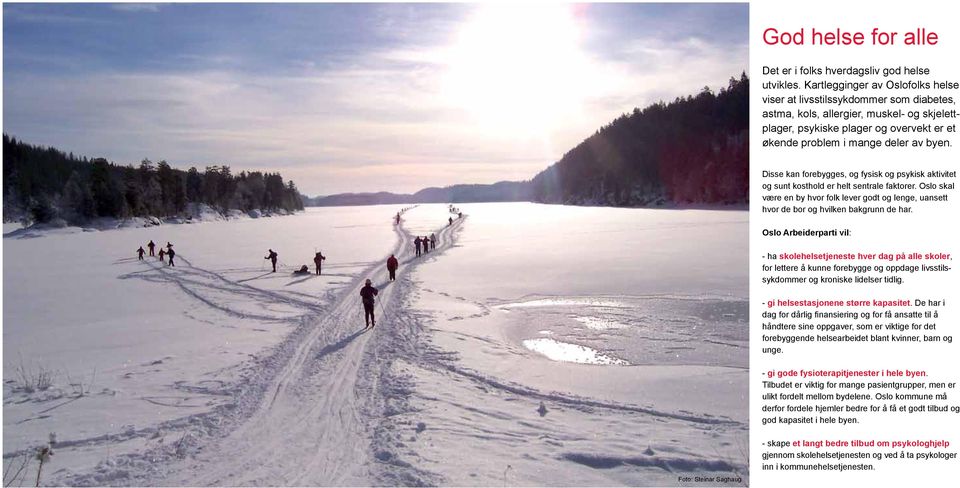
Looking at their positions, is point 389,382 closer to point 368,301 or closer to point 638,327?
point 368,301

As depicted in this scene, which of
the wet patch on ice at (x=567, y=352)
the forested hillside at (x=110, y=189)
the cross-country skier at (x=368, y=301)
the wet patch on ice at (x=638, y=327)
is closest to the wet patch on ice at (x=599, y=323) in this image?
the wet patch on ice at (x=638, y=327)

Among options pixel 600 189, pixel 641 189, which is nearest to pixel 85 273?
pixel 641 189

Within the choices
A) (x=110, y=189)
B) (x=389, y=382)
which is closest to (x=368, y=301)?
(x=389, y=382)

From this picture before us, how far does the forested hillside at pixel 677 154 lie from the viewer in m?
101

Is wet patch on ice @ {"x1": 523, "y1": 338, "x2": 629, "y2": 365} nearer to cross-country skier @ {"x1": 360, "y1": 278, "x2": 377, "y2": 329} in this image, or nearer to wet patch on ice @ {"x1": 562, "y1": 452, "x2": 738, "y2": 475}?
cross-country skier @ {"x1": 360, "y1": 278, "x2": 377, "y2": 329}

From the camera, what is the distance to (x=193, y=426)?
788 cm

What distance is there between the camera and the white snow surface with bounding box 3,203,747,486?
672 centimetres

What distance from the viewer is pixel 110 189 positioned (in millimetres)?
79375

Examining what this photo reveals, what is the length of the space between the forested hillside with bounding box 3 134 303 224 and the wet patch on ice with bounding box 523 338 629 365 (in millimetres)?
80919

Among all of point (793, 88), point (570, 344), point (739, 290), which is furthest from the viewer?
point (739, 290)

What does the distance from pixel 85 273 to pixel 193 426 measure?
26.0 m

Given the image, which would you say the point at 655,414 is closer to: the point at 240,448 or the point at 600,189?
the point at 240,448

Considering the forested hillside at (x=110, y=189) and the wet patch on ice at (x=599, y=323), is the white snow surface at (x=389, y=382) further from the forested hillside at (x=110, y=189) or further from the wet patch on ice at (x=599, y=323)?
the forested hillside at (x=110, y=189)

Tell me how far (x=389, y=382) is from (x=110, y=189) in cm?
8774
